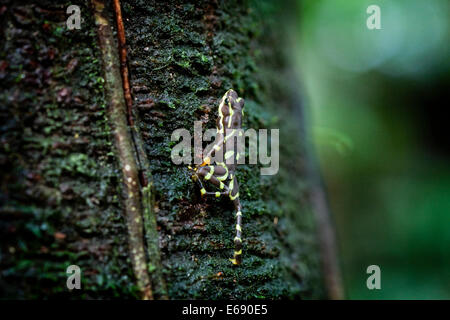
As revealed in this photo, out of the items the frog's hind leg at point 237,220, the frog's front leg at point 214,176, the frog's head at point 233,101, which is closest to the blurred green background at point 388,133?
the frog's head at point 233,101

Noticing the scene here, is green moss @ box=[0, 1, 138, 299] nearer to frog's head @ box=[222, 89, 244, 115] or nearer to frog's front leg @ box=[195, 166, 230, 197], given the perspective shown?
frog's front leg @ box=[195, 166, 230, 197]

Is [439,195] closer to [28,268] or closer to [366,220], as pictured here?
[366,220]

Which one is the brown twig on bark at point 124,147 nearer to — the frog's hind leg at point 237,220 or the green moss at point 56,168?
the green moss at point 56,168

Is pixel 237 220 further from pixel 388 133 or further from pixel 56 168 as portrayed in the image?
pixel 388 133

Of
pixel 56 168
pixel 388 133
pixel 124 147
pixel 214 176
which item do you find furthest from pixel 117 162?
pixel 388 133

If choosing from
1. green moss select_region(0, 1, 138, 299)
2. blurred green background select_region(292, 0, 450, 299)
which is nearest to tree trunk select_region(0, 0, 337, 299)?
green moss select_region(0, 1, 138, 299)
